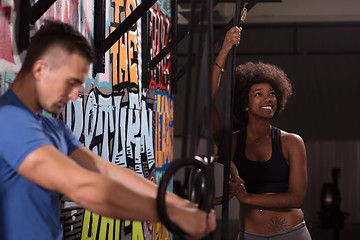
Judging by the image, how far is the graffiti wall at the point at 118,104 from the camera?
122 inches

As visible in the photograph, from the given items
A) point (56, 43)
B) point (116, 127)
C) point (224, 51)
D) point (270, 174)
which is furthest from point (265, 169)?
point (56, 43)

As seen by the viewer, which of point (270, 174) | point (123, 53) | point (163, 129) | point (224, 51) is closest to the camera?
point (224, 51)

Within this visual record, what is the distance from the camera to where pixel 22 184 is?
1.75 m

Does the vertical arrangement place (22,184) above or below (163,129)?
above

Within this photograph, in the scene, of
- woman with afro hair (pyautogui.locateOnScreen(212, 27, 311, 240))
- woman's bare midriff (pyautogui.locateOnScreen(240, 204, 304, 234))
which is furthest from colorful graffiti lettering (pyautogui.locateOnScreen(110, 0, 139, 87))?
woman's bare midriff (pyautogui.locateOnScreen(240, 204, 304, 234))

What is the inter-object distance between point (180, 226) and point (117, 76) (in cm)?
275

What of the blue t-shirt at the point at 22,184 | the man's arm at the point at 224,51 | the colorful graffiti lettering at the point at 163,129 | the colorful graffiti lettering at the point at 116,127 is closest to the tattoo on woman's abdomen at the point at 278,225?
the man's arm at the point at 224,51

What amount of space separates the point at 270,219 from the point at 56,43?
178 centimetres

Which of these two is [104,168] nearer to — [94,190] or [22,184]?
[22,184]

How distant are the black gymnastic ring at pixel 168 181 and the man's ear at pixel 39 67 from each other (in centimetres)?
55

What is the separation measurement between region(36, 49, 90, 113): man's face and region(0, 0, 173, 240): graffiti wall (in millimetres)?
690

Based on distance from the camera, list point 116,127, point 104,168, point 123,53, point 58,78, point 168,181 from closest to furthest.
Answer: point 168,181
point 58,78
point 104,168
point 116,127
point 123,53

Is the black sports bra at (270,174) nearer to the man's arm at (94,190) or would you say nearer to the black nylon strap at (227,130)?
the black nylon strap at (227,130)

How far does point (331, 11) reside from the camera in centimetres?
1087
